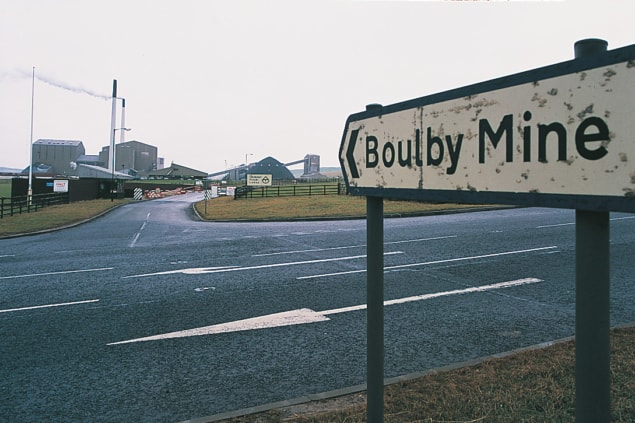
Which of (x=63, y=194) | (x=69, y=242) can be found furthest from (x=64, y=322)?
(x=63, y=194)

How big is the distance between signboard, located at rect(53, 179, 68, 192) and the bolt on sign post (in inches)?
1535

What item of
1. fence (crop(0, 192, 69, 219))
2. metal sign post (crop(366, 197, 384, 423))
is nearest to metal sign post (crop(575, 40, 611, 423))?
metal sign post (crop(366, 197, 384, 423))

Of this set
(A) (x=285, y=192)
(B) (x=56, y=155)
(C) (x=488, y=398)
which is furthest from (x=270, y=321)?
(B) (x=56, y=155)

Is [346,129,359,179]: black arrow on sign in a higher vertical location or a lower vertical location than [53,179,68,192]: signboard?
lower

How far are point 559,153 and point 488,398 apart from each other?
9.28 ft

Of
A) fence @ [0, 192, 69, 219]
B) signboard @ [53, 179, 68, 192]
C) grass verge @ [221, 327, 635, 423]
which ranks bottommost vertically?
grass verge @ [221, 327, 635, 423]

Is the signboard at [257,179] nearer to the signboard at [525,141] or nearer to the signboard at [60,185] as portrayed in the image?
the signboard at [60,185]

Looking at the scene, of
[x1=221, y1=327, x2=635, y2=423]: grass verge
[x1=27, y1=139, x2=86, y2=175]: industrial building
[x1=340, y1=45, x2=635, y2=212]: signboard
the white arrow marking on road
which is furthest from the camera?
[x1=27, y1=139, x2=86, y2=175]: industrial building

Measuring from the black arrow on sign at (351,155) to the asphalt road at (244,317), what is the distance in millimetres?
1246

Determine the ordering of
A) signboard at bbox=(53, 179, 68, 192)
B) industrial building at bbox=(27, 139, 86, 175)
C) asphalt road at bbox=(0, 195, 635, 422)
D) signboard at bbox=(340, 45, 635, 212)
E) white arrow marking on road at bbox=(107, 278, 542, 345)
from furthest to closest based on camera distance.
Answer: industrial building at bbox=(27, 139, 86, 175) → signboard at bbox=(53, 179, 68, 192) → white arrow marking on road at bbox=(107, 278, 542, 345) → asphalt road at bbox=(0, 195, 635, 422) → signboard at bbox=(340, 45, 635, 212)

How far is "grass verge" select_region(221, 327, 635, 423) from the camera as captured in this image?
3.27m

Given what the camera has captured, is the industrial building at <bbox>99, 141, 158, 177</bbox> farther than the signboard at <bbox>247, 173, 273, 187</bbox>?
Yes

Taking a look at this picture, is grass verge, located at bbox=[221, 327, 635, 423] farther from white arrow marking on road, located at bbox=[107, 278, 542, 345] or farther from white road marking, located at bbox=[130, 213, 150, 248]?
white road marking, located at bbox=[130, 213, 150, 248]

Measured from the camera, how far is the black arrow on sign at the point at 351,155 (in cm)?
233
